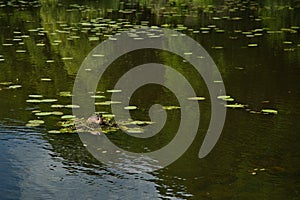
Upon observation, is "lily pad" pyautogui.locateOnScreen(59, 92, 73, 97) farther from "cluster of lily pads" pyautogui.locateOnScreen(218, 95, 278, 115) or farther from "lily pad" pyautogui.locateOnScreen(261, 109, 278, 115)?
"lily pad" pyautogui.locateOnScreen(261, 109, 278, 115)

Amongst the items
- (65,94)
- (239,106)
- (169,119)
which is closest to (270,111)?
(239,106)

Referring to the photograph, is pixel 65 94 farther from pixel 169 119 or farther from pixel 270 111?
pixel 270 111

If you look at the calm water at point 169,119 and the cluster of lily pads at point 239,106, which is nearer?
the calm water at point 169,119

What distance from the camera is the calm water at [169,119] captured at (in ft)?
12.9

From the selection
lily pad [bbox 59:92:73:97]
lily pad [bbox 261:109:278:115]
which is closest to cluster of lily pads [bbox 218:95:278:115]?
lily pad [bbox 261:109:278:115]

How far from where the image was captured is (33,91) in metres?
6.46

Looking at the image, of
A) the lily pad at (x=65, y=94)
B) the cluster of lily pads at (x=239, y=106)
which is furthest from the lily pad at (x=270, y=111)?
the lily pad at (x=65, y=94)

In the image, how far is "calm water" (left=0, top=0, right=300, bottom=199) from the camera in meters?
3.92

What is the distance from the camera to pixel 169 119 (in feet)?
18.0

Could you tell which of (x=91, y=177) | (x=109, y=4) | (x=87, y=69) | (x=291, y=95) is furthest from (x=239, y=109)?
(x=109, y=4)

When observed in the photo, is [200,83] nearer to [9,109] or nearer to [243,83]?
[243,83]

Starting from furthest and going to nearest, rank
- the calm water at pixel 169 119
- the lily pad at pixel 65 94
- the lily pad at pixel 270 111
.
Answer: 1. the lily pad at pixel 65 94
2. the lily pad at pixel 270 111
3. the calm water at pixel 169 119

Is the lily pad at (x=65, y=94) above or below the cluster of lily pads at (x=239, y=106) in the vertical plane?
above

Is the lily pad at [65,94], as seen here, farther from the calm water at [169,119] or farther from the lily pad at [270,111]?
the lily pad at [270,111]
